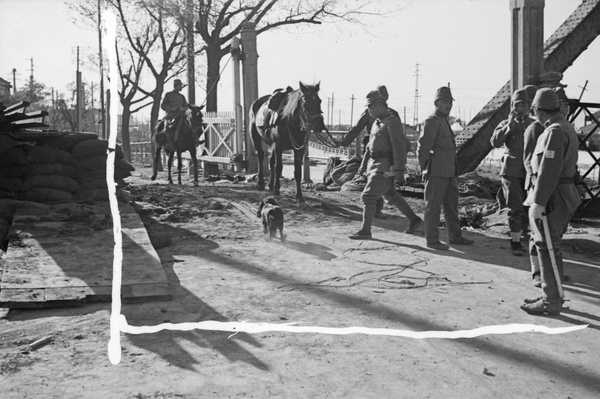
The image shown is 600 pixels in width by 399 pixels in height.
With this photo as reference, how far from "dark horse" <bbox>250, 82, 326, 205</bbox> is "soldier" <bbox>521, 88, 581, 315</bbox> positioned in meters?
6.25

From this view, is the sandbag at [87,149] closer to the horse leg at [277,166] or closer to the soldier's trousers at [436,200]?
the horse leg at [277,166]

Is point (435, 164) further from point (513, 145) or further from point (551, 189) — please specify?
point (551, 189)

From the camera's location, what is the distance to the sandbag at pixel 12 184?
10219mm

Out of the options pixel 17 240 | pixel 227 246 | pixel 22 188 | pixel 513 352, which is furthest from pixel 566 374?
pixel 22 188

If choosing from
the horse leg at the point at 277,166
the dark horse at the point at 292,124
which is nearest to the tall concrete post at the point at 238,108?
the dark horse at the point at 292,124

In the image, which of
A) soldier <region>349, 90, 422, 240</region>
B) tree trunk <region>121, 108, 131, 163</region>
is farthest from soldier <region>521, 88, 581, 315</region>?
tree trunk <region>121, 108, 131, 163</region>

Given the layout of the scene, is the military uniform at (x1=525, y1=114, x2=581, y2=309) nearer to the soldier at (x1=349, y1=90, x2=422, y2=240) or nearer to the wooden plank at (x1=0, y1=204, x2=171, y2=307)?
the wooden plank at (x1=0, y1=204, x2=171, y2=307)

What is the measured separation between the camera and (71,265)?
21.7 ft

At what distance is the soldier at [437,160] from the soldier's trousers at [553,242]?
287 centimetres

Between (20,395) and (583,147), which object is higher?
(583,147)

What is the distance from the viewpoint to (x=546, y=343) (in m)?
4.90

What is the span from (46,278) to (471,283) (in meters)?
4.36

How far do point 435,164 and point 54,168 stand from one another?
6.36 meters

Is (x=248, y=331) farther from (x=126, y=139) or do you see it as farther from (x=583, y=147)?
(x=126, y=139)
